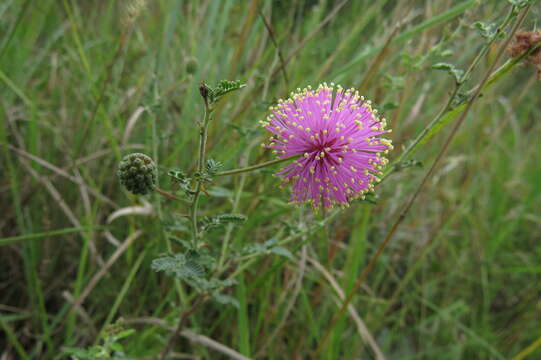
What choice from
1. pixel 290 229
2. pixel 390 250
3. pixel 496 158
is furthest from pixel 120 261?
pixel 496 158

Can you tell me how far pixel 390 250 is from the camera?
2.63 m

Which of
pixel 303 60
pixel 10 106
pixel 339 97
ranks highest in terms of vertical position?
pixel 303 60

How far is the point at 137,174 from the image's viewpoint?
102 cm

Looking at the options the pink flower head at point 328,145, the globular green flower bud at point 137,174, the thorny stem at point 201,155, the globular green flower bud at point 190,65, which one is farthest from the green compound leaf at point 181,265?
the globular green flower bud at point 190,65

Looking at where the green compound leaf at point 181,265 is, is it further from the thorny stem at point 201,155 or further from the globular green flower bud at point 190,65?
the globular green flower bud at point 190,65

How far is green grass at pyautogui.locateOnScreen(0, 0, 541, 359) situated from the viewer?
5.73 ft

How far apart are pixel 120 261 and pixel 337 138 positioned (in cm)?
130

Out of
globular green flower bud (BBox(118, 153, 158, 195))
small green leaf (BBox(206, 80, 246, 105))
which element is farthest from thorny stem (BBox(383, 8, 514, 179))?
globular green flower bud (BBox(118, 153, 158, 195))

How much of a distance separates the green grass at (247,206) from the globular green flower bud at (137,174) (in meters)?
0.39

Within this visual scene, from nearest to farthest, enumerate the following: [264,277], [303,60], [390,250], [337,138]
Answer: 1. [337,138]
2. [264,277]
3. [303,60]
4. [390,250]

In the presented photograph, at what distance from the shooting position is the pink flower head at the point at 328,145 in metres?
1.13

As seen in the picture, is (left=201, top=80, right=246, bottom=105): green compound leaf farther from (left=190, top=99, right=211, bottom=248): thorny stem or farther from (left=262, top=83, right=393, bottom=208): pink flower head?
(left=262, top=83, right=393, bottom=208): pink flower head

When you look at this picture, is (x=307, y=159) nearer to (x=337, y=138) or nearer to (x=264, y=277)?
(x=337, y=138)

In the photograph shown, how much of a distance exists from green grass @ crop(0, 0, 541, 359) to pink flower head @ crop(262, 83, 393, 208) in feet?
0.89
